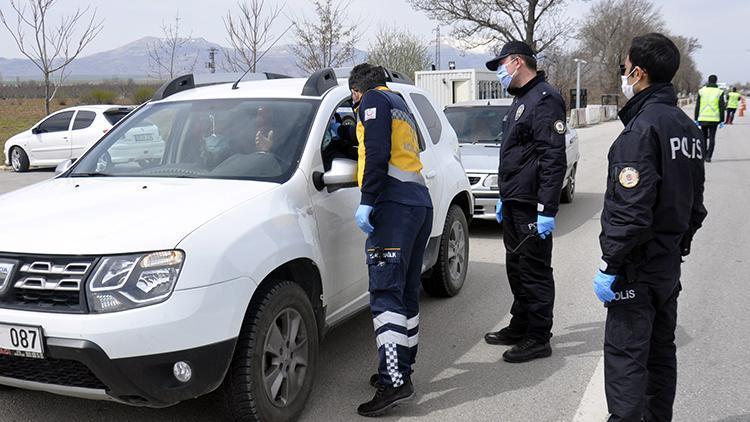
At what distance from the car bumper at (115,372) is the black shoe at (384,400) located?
100 centimetres

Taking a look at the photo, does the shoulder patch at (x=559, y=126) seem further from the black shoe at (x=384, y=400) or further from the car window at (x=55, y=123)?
the car window at (x=55, y=123)

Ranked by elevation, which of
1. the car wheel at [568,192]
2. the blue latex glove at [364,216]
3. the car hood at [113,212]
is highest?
the car hood at [113,212]

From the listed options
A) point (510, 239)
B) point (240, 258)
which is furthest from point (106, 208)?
point (510, 239)

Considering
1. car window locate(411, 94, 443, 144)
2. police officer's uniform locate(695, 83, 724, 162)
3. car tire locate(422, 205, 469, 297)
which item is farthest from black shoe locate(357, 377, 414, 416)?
police officer's uniform locate(695, 83, 724, 162)

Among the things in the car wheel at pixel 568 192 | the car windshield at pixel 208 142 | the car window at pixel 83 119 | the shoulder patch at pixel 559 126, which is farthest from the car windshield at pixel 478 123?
the car window at pixel 83 119

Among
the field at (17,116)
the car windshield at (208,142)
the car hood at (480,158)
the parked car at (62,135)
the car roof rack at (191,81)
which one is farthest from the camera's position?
the field at (17,116)

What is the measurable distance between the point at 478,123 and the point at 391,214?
6.63 meters

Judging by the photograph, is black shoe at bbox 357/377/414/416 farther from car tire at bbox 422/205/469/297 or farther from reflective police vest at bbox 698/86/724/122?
reflective police vest at bbox 698/86/724/122

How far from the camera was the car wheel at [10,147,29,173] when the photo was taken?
1714 centimetres

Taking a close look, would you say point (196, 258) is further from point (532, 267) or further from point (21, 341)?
point (532, 267)

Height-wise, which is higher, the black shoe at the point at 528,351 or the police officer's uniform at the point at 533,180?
the police officer's uniform at the point at 533,180

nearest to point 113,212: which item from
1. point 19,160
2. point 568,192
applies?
point 568,192

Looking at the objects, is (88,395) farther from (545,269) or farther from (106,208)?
(545,269)

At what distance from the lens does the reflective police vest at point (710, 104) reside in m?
15.4
